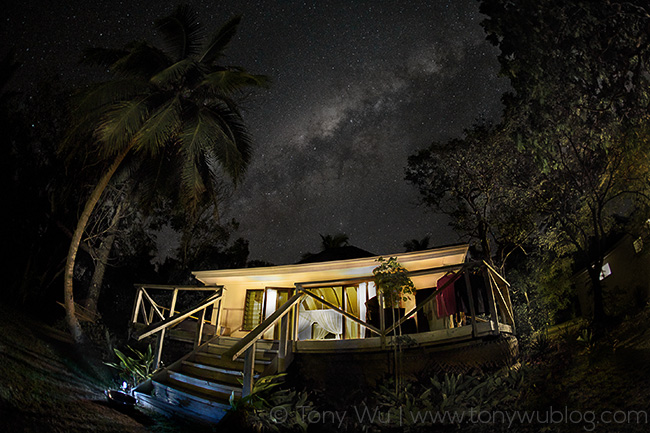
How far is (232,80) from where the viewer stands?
455 inches

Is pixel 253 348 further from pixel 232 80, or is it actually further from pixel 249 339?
pixel 232 80

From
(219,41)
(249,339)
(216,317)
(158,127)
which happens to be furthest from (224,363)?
(219,41)

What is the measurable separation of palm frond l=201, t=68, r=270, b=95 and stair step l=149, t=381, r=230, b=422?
880 centimetres

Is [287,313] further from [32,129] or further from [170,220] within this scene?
[170,220]

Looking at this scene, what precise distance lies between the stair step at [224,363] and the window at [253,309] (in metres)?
3.78

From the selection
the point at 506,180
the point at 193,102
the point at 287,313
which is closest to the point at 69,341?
the point at 287,313

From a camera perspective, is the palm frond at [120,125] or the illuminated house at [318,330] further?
the palm frond at [120,125]

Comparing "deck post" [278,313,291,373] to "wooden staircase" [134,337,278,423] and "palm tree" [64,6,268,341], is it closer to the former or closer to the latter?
"wooden staircase" [134,337,278,423]

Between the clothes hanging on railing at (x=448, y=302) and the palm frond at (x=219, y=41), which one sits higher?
the palm frond at (x=219, y=41)

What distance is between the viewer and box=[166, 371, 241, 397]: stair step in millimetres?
6405

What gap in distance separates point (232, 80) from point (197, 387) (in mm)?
9018

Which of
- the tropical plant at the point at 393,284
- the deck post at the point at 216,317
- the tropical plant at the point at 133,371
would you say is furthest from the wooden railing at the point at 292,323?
the tropical plant at the point at 133,371

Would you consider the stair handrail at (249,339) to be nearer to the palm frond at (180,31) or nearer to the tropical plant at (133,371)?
the tropical plant at (133,371)

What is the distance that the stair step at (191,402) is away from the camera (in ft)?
20.0
